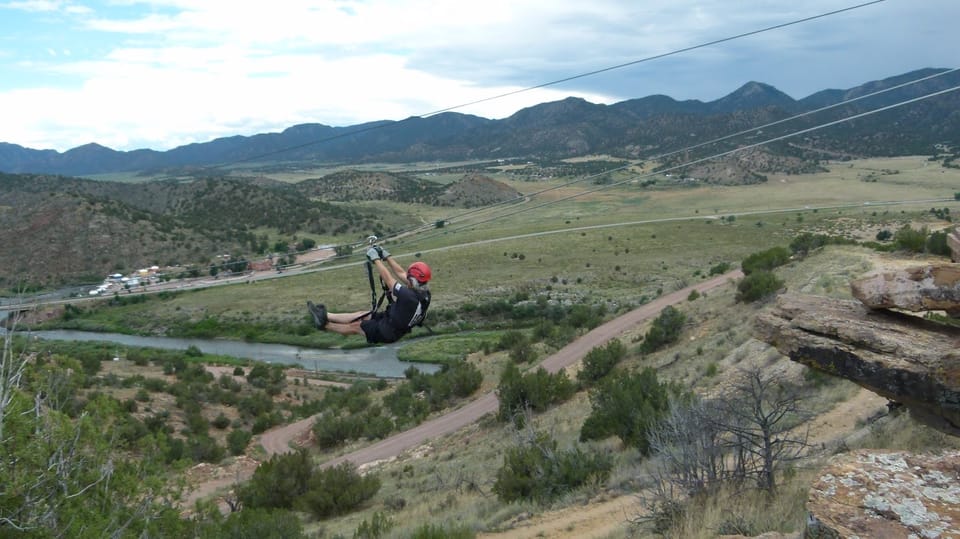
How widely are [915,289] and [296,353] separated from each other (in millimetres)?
46583

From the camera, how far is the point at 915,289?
7.36 metres

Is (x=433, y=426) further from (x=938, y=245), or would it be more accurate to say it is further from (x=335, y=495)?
(x=938, y=245)

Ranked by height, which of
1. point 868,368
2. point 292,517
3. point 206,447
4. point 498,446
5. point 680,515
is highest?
point 868,368

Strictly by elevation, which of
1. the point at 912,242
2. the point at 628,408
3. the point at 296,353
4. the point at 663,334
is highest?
the point at 912,242

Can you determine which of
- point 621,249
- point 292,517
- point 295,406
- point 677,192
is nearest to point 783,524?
point 292,517

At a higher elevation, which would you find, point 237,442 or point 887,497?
point 887,497

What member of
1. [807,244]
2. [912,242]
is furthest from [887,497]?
[807,244]

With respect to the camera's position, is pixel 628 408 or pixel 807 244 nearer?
pixel 628 408

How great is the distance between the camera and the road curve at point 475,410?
24156 mm

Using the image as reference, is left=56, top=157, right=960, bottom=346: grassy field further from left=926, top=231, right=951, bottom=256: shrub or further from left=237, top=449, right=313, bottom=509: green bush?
left=237, top=449, right=313, bottom=509: green bush

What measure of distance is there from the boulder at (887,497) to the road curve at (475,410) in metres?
19.2

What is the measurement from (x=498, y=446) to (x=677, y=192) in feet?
348

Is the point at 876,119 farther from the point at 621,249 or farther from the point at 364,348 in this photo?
the point at 364,348

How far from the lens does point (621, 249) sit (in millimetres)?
68750
